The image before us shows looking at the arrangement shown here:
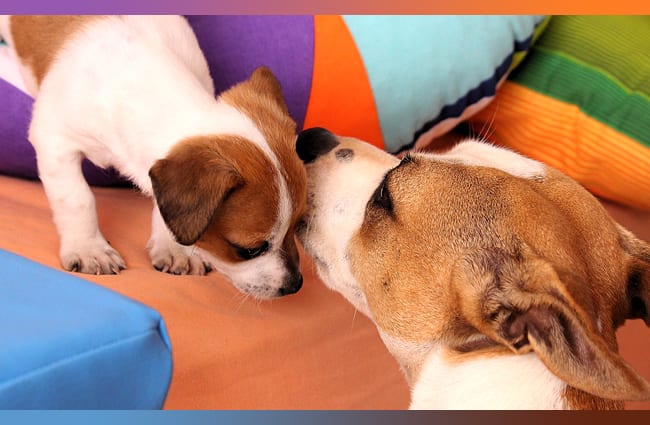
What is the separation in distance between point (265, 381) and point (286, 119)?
0.66 meters

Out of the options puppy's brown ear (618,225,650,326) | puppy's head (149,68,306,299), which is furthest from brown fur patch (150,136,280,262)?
puppy's brown ear (618,225,650,326)

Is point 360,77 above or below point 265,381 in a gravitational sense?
above

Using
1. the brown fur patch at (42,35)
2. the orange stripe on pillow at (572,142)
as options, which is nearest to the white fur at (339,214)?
the brown fur patch at (42,35)

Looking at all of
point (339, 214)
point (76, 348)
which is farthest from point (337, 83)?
point (76, 348)

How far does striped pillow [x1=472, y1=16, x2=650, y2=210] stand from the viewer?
100 inches

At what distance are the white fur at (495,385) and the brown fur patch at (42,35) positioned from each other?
1387 millimetres

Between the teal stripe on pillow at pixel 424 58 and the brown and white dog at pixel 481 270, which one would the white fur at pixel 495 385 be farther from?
the teal stripe on pillow at pixel 424 58

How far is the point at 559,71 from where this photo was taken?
261 centimetres

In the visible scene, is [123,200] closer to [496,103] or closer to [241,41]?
[241,41]

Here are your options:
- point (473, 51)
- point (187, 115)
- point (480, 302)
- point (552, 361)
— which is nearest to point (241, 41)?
point (187, 115)

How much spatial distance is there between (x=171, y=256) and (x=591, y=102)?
5.11ft

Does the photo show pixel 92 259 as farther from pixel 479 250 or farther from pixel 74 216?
pixel 479 250

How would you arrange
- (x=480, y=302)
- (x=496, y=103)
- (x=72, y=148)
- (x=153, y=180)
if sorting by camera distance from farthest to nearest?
(x=496, y=103), (x=72, y=148), (x=153, y=180), (x=480, y=302)

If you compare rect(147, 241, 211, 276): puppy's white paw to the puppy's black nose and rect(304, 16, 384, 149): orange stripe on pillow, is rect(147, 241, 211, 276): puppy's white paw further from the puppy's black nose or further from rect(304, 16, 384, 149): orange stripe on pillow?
rect(304, 16, 384, 149): orange stripe on pillow
